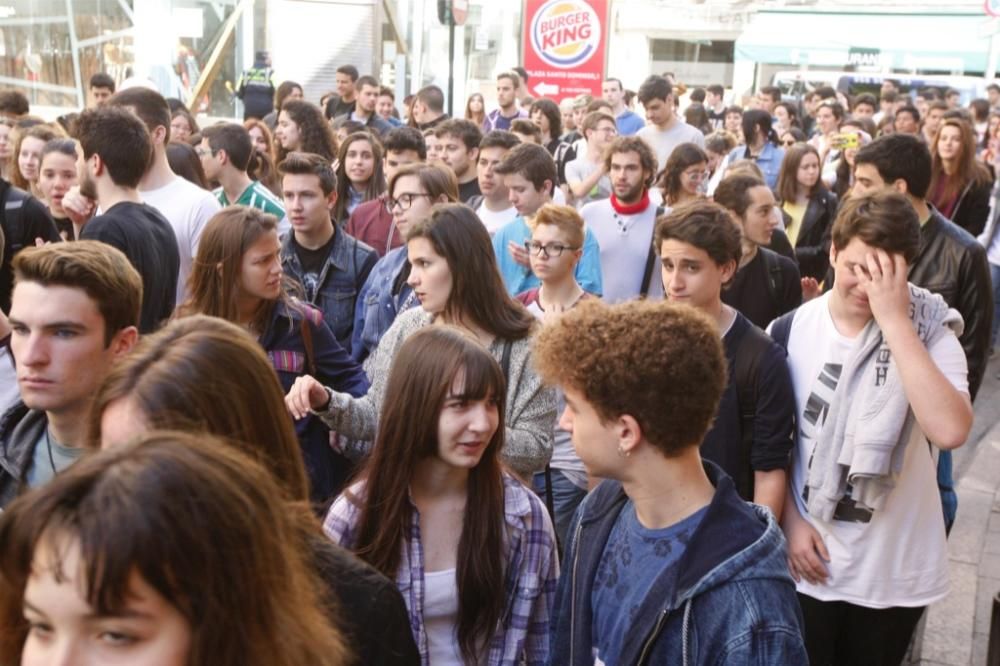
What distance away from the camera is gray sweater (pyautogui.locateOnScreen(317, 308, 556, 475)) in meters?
3.64

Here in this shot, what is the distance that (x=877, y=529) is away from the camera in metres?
3.50

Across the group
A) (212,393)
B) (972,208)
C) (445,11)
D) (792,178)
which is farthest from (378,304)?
(445,11)

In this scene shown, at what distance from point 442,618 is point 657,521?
79 cm

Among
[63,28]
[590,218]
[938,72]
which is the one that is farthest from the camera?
[938,72]

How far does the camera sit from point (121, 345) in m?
3.13

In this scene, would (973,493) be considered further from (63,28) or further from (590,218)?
(63,28)

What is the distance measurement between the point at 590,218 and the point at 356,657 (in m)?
5.15

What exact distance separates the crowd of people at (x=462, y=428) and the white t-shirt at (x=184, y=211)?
0.02 m

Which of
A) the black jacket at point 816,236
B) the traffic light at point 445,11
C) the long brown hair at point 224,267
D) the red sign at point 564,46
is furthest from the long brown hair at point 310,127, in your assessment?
the red sign at point 564,46

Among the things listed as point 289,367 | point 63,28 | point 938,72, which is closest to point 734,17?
point 938,72

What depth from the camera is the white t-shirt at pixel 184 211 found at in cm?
566

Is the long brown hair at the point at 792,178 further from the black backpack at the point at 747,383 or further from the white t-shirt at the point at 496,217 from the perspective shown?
the black backpack at the point at 747,383

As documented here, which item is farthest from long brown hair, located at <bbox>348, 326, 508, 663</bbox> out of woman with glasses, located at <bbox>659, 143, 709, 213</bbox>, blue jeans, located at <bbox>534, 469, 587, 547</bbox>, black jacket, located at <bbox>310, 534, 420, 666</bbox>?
woman with glasses, located at <bbox>659, 143, 709, 213</bbox>

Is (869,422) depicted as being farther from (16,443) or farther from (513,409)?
(16,443)
